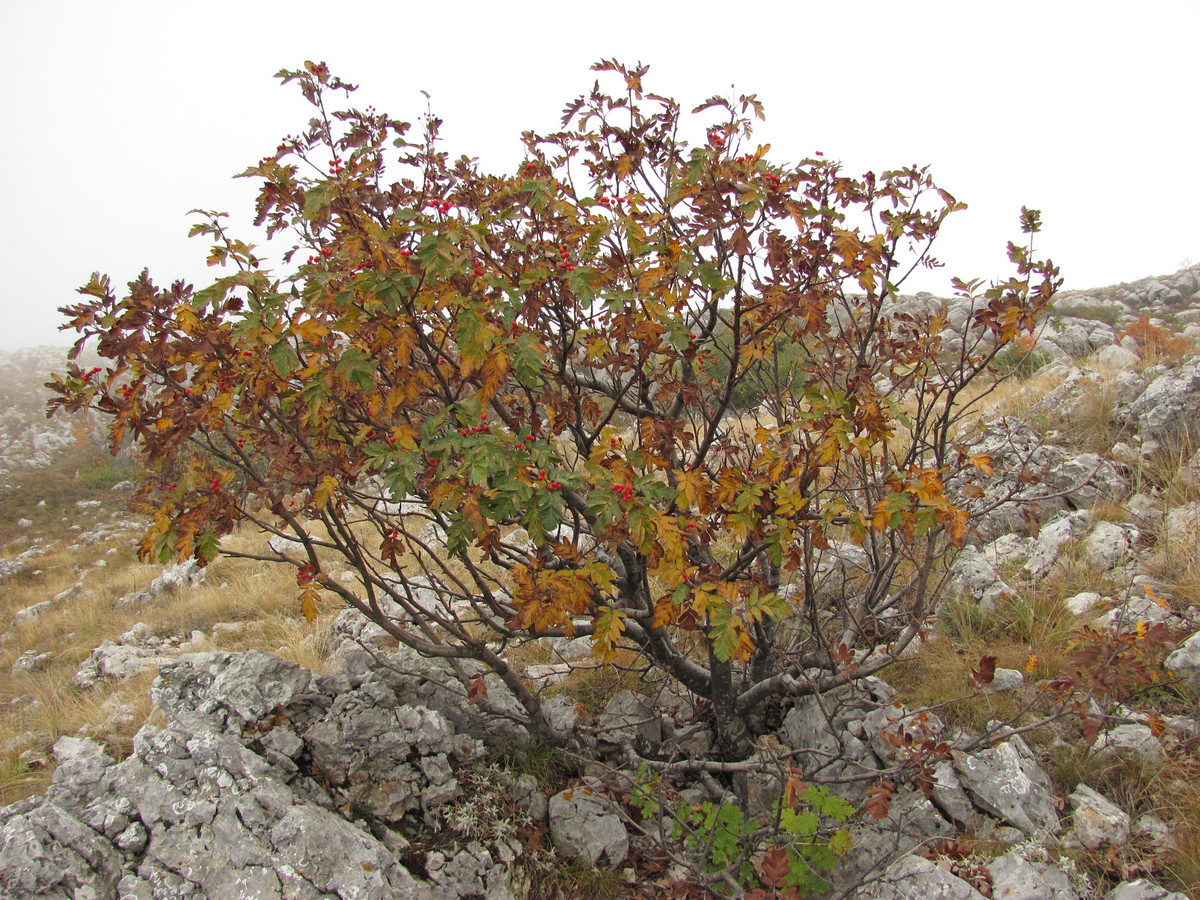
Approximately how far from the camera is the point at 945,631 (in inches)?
180

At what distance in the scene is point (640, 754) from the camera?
4.02 metres

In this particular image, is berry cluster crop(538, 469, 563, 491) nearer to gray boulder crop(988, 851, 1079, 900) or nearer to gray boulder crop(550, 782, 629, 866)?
gray boulder crop(550, 782, 629, 866)

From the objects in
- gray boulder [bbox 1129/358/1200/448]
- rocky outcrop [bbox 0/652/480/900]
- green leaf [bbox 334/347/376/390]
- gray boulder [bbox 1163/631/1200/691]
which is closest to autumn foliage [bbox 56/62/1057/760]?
green leaf [bbox 334/347/376/390]

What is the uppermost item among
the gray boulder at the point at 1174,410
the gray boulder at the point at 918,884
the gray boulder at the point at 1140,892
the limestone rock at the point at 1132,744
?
the gray boulder at the point at 1174,410

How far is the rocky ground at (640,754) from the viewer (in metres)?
2.71

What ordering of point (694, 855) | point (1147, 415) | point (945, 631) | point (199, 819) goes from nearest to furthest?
point (199, 819) < point (694, 855) < point (945, 631) < point (1147, 415)

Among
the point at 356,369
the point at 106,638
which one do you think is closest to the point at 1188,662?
the point at 356,369

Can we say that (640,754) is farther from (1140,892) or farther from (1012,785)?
(1140,892)

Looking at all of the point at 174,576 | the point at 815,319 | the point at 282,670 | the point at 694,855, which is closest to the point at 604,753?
the point at 694,855

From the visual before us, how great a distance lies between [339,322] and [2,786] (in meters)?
4.36

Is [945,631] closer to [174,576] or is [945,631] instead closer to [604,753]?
[604,753]

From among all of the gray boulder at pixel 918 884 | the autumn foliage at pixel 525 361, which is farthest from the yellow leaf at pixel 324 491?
the gray boulder at pixel 918 884

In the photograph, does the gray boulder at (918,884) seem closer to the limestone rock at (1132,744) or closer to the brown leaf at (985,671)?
the brown leaf at (985,671)

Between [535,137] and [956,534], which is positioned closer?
[956,534]
